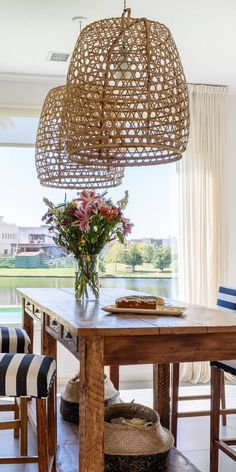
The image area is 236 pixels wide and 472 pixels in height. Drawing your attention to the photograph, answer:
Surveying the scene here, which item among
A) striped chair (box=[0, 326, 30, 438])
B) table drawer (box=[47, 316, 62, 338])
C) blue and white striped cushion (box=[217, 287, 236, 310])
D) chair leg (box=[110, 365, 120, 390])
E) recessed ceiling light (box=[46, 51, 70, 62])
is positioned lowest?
chair leg (box=[110, 365, 120, 390])

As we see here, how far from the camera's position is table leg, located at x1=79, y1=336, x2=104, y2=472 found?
1.95m

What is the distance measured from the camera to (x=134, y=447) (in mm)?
2512

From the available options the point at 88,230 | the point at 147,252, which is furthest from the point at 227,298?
the point at 147,252

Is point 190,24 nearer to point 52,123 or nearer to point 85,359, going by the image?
point 52,123

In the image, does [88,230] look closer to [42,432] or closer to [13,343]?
[13,343]

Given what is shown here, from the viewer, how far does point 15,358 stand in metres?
2.47

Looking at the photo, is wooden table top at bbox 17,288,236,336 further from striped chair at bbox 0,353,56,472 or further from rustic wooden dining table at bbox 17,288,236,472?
striped chair at bbox 0,353,56,472

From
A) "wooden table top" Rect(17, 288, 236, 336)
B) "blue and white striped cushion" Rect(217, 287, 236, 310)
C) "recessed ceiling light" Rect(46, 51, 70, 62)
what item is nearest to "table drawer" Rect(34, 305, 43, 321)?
"wooden table top" Rect(17, 288, 236, 336)

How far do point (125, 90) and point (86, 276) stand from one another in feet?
3.97

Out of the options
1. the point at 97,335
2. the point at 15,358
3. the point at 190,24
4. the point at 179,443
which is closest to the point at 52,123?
the point at 190,24

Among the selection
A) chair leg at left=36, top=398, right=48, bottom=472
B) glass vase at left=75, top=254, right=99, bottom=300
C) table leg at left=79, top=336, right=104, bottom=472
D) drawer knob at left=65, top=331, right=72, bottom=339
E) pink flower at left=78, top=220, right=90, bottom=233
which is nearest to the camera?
table leg at left=79, top=336, right=104, bottom=472

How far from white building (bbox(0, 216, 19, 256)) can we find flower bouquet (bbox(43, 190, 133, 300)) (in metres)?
2.08

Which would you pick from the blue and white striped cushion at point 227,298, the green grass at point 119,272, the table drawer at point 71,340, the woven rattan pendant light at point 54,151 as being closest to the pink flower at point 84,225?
the woven rattan pendant light at point 54,151

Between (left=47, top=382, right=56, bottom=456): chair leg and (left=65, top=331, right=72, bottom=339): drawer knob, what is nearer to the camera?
→ (left=65, top=331, right=72, bottom=339): drawer knob
